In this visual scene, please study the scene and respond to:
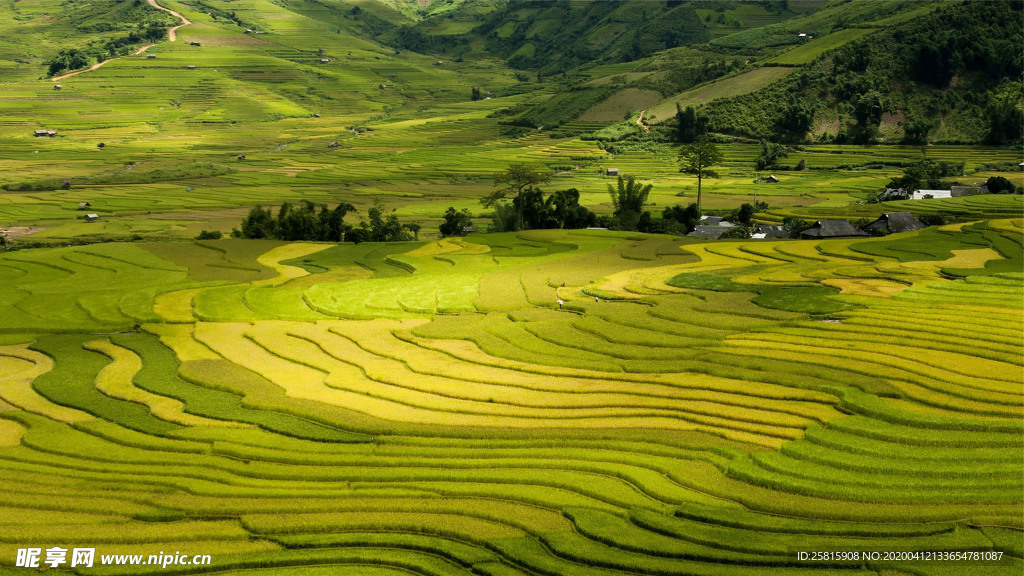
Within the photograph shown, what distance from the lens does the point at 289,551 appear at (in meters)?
20.6

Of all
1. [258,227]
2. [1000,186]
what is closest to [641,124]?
[1000,186]

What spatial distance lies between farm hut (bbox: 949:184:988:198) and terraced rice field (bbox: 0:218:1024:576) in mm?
36200

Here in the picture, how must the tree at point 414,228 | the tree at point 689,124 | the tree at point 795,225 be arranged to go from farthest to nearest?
1. the tree at point 689,124
2. the tree at point 414,228
3. the tree at point 795,225

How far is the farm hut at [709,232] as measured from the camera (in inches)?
2910

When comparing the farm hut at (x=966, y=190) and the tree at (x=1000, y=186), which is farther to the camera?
the farm hut at (x=966, y=190)

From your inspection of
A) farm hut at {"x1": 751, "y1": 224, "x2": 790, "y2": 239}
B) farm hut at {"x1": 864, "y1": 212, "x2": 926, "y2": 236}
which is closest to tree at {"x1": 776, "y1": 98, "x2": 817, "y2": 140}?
farm hut at {"x1": 751, "y1": 224, "x2": 790, "y2": 239}

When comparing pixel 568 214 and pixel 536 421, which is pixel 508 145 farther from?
pixel 536 421

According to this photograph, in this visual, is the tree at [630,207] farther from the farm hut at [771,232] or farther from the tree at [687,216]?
the farm hut at [771,232]

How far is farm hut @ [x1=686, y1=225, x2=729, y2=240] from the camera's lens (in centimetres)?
7391

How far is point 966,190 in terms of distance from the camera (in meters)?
85.8

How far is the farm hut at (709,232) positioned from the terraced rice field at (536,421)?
20.9 metres

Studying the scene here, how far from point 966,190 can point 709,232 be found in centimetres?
3312

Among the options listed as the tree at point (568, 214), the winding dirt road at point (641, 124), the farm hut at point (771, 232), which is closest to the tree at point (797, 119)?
the winding dirt road at point (641, 124)

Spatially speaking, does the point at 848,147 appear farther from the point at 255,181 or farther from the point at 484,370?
the point at 484,370
